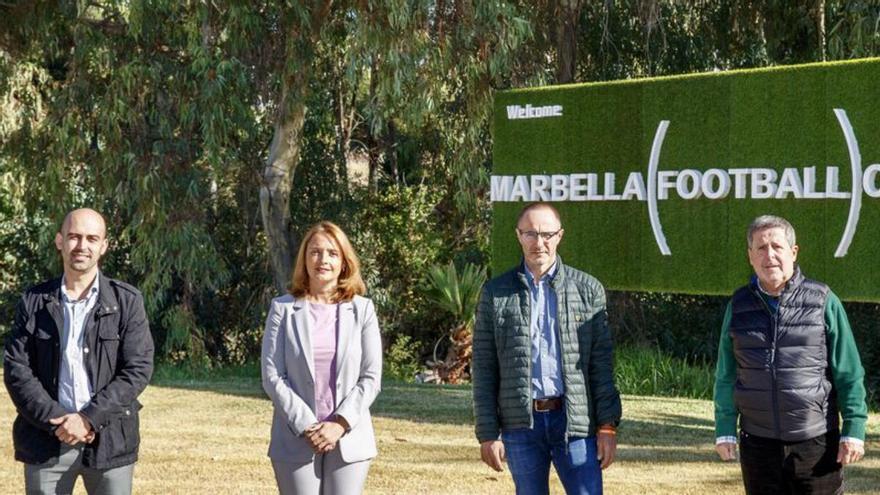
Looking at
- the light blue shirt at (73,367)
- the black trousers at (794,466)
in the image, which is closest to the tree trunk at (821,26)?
the black trousers at (794,466)

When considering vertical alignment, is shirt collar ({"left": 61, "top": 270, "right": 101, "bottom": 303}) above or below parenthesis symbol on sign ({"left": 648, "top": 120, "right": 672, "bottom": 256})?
below

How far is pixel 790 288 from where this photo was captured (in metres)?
4.91

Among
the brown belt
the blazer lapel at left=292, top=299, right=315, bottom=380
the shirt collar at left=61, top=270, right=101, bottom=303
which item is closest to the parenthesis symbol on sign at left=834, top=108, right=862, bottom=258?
the brown belt

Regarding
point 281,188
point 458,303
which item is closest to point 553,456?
point 281,188

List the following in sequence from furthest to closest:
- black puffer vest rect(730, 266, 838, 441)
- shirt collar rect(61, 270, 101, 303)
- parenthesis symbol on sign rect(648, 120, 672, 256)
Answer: parenthesis symbol on sign rect(648, 120, 672, 256) < shirt collar rect(61, 270, 101, 303) < black puffer vest rect(730, 266, 838, 441)

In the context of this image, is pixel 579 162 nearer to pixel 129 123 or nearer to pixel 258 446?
pixel 258 446

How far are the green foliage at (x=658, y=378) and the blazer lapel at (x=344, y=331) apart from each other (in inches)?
419

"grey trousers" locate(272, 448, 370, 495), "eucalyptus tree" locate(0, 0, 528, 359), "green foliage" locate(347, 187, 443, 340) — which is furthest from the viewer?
"green foliage" locate(347, 187, 443, 340)

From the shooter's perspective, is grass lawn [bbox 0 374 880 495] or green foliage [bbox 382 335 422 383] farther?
green foliage [bbox 382 335 422 383]

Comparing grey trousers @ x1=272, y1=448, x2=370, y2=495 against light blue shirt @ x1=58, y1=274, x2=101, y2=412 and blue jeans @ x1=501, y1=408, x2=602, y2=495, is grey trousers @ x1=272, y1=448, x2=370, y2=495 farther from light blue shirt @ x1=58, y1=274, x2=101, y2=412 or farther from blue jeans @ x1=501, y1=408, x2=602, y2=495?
light blue shirt @ x1=58, y1=274, x2=101, y2=412

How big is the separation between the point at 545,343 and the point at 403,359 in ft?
50.7

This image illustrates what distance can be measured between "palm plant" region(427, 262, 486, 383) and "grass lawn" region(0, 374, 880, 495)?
145 inches

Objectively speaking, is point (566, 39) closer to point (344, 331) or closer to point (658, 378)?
point (658, 378)

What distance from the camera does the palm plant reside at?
712 inches
